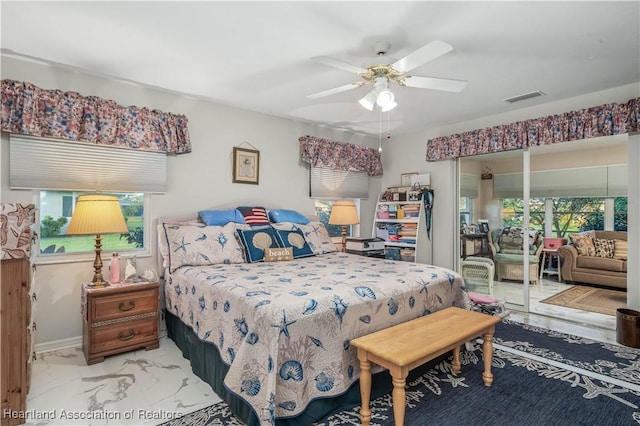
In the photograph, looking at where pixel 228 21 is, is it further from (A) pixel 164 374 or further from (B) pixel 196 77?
(A) pixel 164 374

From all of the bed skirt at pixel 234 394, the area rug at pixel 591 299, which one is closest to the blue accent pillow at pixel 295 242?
the bed skirt at pixel 234 394

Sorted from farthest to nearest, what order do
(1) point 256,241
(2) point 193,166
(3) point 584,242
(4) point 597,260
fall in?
(3) point 584,242
(4) point 597,260
(2) point 193,166
(1) point 256,241

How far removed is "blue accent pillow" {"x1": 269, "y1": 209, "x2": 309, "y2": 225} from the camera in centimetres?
402

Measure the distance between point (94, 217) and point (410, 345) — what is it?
2522mm

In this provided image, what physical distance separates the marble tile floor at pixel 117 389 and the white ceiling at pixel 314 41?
96.8 inches

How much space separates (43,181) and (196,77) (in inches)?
62.3

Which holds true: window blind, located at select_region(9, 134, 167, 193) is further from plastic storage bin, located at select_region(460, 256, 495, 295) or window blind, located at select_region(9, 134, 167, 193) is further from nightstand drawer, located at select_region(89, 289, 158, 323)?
plastic storage bin, located at select_region(460, 256, 495, 295)

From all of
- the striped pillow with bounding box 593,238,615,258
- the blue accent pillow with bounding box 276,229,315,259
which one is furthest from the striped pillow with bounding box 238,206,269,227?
the striped pillow with bounding box 593,238,615,258

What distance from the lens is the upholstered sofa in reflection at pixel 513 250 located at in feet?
13.9

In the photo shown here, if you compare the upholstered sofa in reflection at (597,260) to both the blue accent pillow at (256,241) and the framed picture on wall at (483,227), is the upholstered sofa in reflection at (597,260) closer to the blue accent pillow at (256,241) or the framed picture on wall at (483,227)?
the framed picture on wall at (483,227)

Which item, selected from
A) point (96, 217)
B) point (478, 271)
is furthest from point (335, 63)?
point (478, 271)

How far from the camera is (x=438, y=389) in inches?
87.7

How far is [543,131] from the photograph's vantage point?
3742mm

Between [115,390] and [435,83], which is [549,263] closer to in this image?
[435,83]
